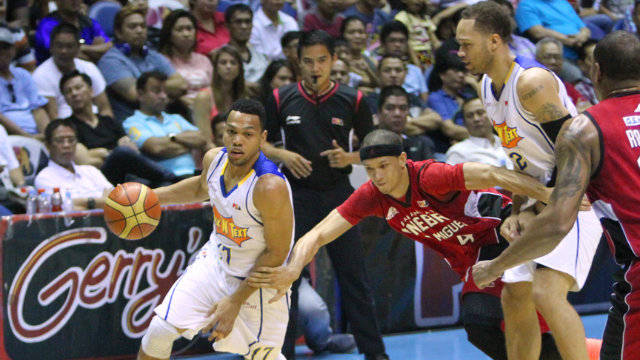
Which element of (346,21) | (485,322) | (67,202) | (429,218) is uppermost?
(346,21)

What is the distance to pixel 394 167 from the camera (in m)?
5.22

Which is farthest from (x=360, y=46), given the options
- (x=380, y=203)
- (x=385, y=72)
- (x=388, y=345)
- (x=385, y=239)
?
(x=380, y=203)

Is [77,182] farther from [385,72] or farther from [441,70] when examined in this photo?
[441,70]

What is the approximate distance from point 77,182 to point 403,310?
129 inches

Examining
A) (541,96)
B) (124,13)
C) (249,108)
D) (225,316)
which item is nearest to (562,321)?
(541,96)

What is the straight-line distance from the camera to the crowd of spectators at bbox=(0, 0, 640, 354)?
780 centimetres

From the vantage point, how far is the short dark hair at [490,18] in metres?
5.04

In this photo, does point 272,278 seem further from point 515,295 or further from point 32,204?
point 32,204

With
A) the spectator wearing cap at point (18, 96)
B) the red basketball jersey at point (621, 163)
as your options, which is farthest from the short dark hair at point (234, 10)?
the red basketball jersey at point (621, 163)

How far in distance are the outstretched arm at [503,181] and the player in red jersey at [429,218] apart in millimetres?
151

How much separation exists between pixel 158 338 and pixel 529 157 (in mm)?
2421

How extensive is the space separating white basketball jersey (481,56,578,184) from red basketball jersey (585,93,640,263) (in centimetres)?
154

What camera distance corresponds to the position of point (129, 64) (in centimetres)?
876

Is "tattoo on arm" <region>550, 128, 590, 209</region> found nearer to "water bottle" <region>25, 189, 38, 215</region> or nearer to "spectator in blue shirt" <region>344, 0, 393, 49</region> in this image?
"water bottle" <region>25, 189, 38, 215</region>
